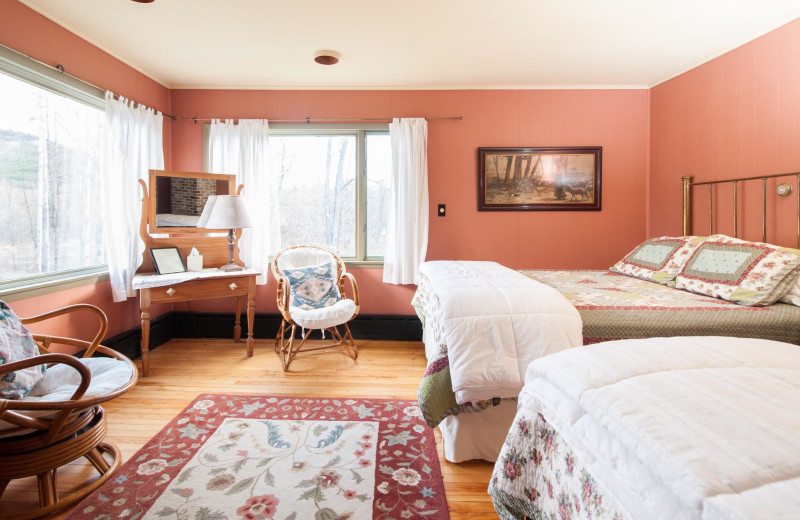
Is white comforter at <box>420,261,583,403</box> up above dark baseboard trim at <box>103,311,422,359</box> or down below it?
above

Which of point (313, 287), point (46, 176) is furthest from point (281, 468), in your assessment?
point (46, 176)

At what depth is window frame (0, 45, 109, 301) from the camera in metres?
2.52

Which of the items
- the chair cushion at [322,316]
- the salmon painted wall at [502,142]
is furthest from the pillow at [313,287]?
the salmon painted wall at [502,142]

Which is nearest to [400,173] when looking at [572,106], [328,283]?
[328,283]

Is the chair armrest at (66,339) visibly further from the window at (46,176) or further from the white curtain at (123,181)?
the white curtain at (123,181)

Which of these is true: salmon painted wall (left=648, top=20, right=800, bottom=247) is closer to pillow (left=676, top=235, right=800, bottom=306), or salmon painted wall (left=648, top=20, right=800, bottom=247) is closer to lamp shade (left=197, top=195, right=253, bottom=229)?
pillow (left=676, top=235, right=800, bottom=306)

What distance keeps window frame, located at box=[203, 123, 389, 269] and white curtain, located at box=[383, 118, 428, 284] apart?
251 mm

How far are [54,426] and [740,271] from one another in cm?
346

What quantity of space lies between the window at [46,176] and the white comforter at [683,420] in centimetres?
321

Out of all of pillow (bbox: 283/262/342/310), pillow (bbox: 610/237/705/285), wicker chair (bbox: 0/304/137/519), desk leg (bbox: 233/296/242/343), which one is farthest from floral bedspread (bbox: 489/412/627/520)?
desk leg (bbox: 233/296/242/343)

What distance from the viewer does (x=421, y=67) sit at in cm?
366

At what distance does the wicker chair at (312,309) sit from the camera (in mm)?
3379

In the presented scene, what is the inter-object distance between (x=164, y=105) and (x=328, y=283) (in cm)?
242

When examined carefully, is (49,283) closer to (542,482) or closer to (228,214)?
(228,214)
